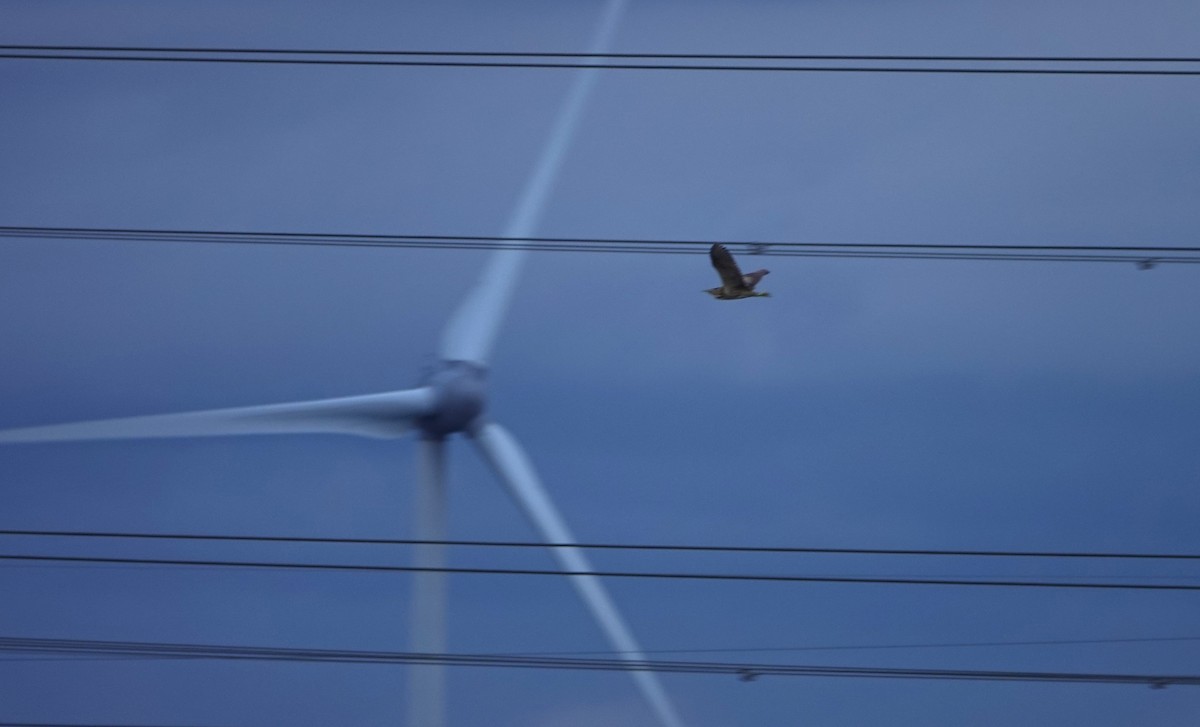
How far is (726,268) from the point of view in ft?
35.9

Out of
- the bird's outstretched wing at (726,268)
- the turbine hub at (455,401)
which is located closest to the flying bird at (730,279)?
the bird's outstretched wing at (726,268)

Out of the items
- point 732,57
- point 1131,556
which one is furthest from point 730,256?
point 1131,556

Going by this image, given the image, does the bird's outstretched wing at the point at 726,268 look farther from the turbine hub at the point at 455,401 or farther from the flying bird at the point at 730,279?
the turbine hub at the point at 455,401

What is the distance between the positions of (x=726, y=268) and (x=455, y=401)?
17.0 ft

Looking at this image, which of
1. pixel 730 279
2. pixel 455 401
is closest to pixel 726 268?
pixel 730 279

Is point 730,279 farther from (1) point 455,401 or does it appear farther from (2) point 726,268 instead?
(1) point 455,401

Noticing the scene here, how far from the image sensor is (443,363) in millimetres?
15484

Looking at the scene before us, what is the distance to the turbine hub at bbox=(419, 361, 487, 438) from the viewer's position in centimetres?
1530

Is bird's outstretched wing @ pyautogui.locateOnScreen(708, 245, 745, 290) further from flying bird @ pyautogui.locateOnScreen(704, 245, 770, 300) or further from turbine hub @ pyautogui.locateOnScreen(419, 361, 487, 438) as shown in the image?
Answer: turbine hub @ pyautogui.locateOnScreen(419, 361, 487, 438)

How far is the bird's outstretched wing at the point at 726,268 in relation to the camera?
10.8 meters

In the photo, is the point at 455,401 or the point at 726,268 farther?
the point at 455,401

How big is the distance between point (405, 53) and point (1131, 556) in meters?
7.65

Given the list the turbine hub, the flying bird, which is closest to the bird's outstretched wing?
the flying bird

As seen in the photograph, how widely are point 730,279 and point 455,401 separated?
5.14 meters
